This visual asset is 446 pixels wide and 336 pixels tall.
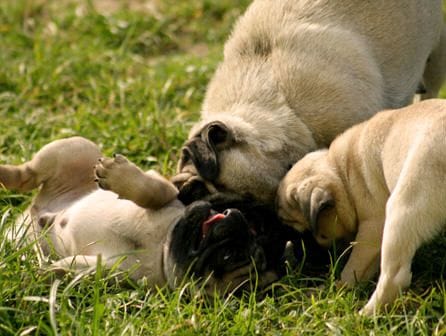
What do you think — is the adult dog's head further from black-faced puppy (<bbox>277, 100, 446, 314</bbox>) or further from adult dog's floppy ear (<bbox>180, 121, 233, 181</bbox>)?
black-faced puppy (<bbox>277, 100, 446, 314</bbox>)

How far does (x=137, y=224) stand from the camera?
5.93 metres

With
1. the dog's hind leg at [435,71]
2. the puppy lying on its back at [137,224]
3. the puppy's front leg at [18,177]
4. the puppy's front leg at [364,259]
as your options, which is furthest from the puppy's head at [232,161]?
the dog's hind leg at [435,71]

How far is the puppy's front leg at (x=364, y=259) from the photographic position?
5.50 meters

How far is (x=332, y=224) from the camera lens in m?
5.84

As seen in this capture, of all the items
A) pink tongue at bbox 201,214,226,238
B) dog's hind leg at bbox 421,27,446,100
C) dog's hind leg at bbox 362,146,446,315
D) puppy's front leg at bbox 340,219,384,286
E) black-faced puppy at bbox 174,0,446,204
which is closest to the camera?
dog's hind leg at bbox 362,146,446,315

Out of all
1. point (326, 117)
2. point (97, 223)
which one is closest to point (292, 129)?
point (326, 117)

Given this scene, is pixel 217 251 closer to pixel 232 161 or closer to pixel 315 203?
pixel 315 203

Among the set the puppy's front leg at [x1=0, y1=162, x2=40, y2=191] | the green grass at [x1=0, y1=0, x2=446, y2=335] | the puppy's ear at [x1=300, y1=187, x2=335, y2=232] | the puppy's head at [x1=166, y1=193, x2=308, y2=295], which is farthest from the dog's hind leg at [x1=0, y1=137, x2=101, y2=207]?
the puppy's ear at [x1=300, y1=187, x2=335, y2=232]

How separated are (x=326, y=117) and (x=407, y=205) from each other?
5.45ft

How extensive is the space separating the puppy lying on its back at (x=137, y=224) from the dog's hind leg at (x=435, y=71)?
2.54 meters

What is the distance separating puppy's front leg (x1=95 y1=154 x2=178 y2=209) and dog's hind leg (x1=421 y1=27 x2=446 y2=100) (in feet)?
9.91

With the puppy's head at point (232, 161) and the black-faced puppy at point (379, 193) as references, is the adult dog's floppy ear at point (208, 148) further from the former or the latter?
the black-faced puppy at point (379, 193)

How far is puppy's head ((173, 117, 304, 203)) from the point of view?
6137mm

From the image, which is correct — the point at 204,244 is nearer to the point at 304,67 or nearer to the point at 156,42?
the point at 304,67
